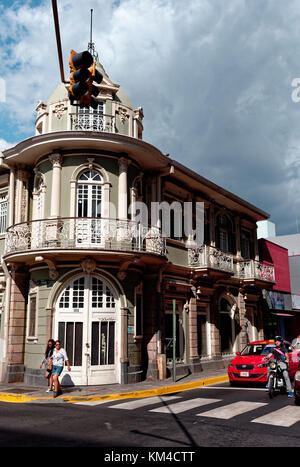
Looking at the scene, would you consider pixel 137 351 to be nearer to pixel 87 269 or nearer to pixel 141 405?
pixel 87 269

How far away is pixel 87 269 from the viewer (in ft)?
50.2

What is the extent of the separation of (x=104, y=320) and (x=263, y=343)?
19.5ft

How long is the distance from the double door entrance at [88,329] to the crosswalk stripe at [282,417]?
271 inches

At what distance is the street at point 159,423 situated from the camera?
7.21 meters

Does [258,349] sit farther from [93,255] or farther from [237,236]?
[237,236]

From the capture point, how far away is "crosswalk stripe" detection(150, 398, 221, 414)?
10.1 m

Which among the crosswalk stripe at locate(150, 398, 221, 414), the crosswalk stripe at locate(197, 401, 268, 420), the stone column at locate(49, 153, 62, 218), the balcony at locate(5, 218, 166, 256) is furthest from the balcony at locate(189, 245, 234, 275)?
the crosswalk stripe at locate(197, 401, 268, 420)

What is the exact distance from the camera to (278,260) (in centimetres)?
3164

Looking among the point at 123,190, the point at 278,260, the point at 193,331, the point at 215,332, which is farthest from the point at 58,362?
the point at 278,260

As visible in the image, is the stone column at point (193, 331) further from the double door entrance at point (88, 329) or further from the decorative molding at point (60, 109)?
the decorative molding at point (60, 109)

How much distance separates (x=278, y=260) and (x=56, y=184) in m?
20.1

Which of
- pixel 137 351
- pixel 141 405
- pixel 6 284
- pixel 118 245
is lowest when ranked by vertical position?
pixel 141 405

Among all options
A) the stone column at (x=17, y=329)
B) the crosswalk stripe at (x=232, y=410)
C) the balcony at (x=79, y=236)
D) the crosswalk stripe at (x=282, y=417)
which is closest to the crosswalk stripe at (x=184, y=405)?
the crosswalk stripe at (x=232, y=410)

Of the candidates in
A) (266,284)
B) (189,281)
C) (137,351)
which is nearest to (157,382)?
(137,351)
